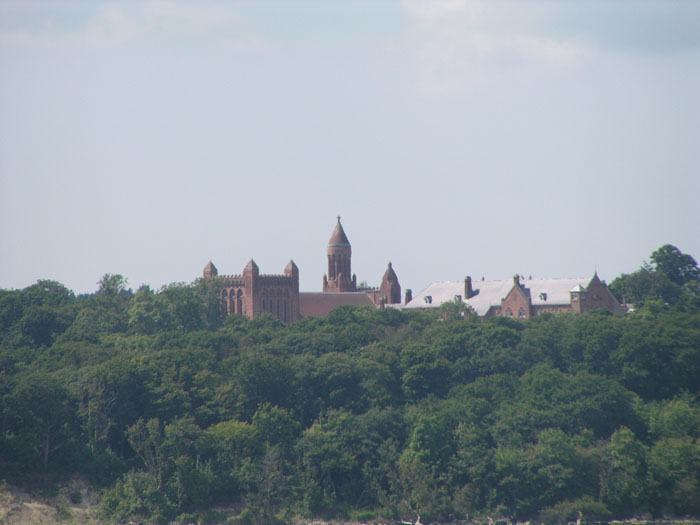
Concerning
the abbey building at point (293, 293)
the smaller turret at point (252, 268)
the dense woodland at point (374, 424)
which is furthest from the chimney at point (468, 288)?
the dense woodland at point (374, 424)

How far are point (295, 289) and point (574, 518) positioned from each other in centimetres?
7613

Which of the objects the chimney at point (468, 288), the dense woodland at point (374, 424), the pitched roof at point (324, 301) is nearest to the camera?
the dense woodland at point (374, 424)

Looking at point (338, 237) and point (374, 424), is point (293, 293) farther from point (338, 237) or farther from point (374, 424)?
point (374, 424)

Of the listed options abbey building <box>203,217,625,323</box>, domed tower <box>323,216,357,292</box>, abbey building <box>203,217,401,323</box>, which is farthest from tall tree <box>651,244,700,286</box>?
domed tower <box>323,216,357,292</box>

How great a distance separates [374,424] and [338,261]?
7982cm

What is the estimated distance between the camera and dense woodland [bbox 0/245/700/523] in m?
65.6

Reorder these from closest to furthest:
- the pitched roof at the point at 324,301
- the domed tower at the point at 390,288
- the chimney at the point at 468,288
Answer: the chimney at the point at 468,288 < the pitched roof at the point at 324,301 < the domed tower at the point at 390,288

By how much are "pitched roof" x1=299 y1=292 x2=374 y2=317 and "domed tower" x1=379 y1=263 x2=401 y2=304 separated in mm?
3403

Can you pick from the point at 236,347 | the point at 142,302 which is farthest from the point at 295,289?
the point at 236,347

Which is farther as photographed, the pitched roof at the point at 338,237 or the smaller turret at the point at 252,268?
the pitched roof at the point at 338,237

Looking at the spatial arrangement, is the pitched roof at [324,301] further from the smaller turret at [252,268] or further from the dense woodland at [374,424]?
the dense woodland at [374,424]

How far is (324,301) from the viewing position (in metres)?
141

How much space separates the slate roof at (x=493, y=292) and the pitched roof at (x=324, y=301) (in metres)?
10.9

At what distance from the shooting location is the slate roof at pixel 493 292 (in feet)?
389
